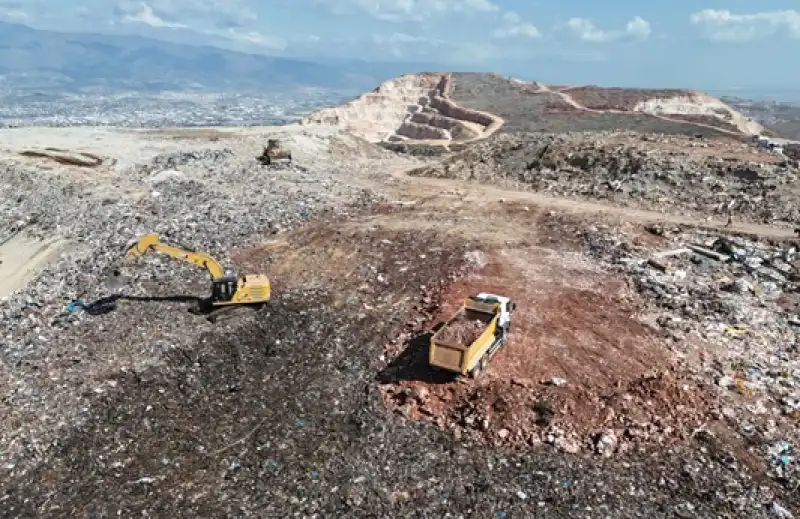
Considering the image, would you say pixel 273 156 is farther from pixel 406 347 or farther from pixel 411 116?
pixel 411 116

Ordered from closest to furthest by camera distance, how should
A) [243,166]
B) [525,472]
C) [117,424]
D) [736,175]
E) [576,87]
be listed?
[525,472] < [117,424] < [736,175] < [243,166] < [576,87]

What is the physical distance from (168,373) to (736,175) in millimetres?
19231

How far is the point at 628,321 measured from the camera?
12273 mm

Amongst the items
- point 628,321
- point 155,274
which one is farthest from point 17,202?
point 628,321

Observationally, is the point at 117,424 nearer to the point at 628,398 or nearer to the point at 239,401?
the point at 239,401

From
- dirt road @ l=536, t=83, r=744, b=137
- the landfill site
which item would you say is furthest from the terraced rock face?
the landfill site

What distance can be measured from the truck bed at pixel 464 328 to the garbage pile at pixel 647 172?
11831 mm

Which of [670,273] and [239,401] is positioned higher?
[670,273]

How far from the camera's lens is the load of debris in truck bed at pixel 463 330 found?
34.9 feet

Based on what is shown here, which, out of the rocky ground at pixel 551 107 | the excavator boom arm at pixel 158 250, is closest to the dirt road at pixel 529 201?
the excavator boom arm at pixel 158 250

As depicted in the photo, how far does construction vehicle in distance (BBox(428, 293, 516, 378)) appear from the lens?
384 inches

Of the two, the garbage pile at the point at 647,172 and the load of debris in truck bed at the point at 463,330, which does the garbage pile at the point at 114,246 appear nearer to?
the load of debris in truck bed at the point at 463,330

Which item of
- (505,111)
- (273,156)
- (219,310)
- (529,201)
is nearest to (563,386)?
(219,310)

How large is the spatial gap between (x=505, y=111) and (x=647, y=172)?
28568 mm
